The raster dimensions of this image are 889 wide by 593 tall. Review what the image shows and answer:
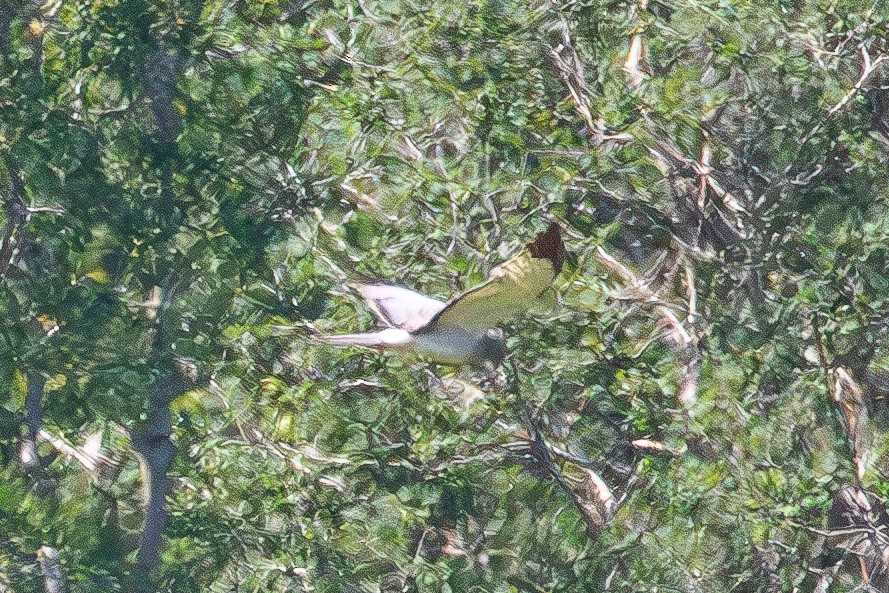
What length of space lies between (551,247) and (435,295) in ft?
1.38

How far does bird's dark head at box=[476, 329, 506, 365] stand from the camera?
2.56 metres

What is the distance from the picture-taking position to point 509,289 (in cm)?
258

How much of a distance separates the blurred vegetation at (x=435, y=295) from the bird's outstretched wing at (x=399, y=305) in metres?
0.05

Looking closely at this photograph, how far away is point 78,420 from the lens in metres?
2.50

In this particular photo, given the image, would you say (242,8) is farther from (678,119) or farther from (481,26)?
(678,119)

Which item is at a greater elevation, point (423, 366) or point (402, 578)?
point (423, 366)

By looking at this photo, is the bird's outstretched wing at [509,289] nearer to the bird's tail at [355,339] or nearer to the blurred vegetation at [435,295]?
the blurred vegetation at [435,295]

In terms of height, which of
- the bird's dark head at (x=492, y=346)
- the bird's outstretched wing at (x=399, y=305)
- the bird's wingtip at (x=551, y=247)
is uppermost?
the bird's wingtip at (x=551, y=247)

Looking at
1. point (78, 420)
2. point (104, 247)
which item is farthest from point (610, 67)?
point (78, 420)

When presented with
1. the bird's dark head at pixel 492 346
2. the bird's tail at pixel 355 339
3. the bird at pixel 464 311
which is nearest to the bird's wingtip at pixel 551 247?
the bird at pixel 464 311

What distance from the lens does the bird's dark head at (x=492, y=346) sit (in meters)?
2.56

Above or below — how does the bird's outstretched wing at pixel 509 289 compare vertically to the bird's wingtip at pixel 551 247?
below

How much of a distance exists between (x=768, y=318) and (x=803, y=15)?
1.03 m

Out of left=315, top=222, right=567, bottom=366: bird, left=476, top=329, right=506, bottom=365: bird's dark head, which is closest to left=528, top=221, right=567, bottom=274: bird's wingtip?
left=315, top=222, right=567, bottom=366: bird
